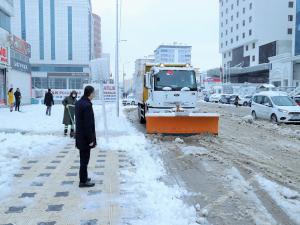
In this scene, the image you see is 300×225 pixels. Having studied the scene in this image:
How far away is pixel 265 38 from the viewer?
8275 cm

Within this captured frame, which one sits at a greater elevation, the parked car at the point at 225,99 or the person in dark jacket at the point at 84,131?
the person in dark jacket at the point at 84,131

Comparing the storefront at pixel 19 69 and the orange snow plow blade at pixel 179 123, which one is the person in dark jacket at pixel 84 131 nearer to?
the orange snow plow blade at pixel 179 123

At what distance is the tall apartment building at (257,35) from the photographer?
261 ft

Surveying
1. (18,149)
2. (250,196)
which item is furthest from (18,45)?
(250,196)

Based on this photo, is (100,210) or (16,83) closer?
(100,210)

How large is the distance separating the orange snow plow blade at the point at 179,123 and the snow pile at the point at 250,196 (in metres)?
5.52

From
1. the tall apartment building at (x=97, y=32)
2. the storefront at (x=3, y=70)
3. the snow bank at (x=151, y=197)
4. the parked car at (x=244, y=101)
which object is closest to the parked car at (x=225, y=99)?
the parked car at (x=244, y=101)

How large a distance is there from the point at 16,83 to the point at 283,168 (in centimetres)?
3394

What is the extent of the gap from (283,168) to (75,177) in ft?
15.7

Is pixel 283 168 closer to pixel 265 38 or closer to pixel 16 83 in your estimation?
pixel 16 83

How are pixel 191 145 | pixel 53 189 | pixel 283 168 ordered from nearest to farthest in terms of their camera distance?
1. pixel 53 189
2. pixel 283 168
3. pixel 191 145

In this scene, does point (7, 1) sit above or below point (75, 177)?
above

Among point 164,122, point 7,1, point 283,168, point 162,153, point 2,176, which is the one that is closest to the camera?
point 2,176

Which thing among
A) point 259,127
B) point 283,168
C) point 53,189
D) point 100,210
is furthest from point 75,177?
point 259,127
